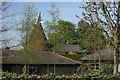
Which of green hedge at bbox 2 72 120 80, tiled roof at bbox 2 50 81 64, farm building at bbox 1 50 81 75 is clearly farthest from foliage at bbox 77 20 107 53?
farm building at bbox 1 50 81 75

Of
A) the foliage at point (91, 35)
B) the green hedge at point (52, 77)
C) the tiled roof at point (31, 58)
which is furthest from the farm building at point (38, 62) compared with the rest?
the foliage at point (91, 35)

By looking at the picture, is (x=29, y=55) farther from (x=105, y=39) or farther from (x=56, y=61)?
→ (x=105, y=39)

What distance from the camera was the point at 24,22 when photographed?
1545 centimetres

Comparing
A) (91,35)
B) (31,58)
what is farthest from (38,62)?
(91,35)

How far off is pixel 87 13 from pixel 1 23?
5.37m

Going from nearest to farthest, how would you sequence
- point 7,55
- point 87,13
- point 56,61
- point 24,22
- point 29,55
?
1. point 87,13
2. point 24,22
3. point 29,55
4. point 7,55
5. point 56,61

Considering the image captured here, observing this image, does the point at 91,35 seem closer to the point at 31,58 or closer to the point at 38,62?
Answer: the point at 31,58

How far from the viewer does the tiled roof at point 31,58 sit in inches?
671

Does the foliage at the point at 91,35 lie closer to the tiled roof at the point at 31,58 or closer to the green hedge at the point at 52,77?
the green hedge at the point at 52,77

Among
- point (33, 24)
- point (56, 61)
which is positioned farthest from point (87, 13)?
point (56, 61)

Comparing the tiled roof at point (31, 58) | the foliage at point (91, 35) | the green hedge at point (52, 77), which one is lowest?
the green hedge at point (52, 77)

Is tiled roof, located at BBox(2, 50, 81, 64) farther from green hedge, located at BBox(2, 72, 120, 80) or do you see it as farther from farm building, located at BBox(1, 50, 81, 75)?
green hedge, located at BBox(2, 72, 120, 80)

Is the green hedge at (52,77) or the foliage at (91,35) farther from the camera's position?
the foliage at (91,35)

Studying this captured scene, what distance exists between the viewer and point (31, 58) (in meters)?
17.1
